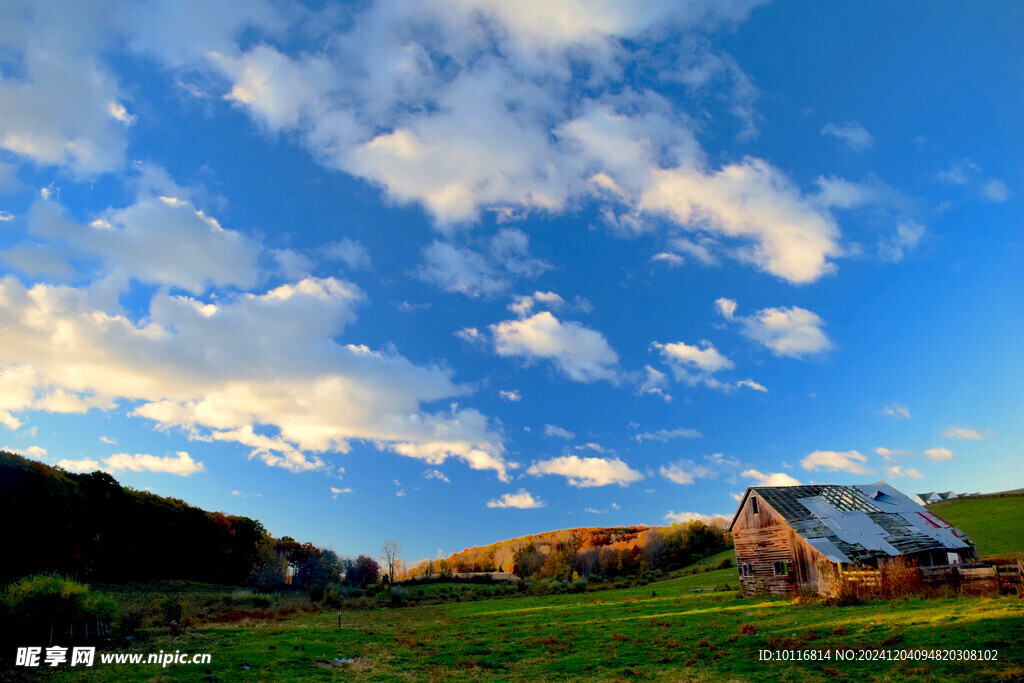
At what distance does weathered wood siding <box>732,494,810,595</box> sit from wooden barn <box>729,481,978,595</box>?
0.18ft

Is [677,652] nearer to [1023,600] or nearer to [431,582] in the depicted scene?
[1023,600]

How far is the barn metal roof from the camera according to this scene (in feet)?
105

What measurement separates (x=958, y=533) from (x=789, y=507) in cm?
1208

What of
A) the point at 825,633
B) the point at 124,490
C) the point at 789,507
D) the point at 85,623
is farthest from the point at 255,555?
the point at 825,633

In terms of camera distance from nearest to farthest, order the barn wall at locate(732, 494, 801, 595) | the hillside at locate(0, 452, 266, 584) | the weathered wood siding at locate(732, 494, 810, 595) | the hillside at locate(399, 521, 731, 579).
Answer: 1. the weathered wood siding at locate(732, 494, 810, 595)
2. the barn wall at locate(732, 494, 801, 595)
3. the hillside at locate(0, 452, 266, 584)
4. the hillside at locate(399, 521, 731, 579)

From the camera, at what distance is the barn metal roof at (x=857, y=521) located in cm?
3189

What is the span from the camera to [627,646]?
1975 centimetres

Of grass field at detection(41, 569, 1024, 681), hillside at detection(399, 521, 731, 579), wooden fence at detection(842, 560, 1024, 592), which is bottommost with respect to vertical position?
hillside at detection(399, 521, 731, 579)

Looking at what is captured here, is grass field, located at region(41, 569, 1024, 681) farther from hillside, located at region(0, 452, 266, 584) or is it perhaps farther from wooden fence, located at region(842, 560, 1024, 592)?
hillside, located at region(0, 452, 266, 584)

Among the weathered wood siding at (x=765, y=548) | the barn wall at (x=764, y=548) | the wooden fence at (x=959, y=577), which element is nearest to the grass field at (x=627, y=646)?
the wooden fence at (x=959, y=577)

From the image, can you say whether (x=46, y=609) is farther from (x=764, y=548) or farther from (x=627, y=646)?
(x=764, y=548)

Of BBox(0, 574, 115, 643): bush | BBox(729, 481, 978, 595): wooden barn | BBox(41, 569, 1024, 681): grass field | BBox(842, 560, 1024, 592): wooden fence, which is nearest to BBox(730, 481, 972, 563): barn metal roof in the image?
BBox(729, 481, 978, 595): wooden barn

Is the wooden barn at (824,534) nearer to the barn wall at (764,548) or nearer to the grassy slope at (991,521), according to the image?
the barn wall at (764,548)

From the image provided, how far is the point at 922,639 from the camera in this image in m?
16.0
